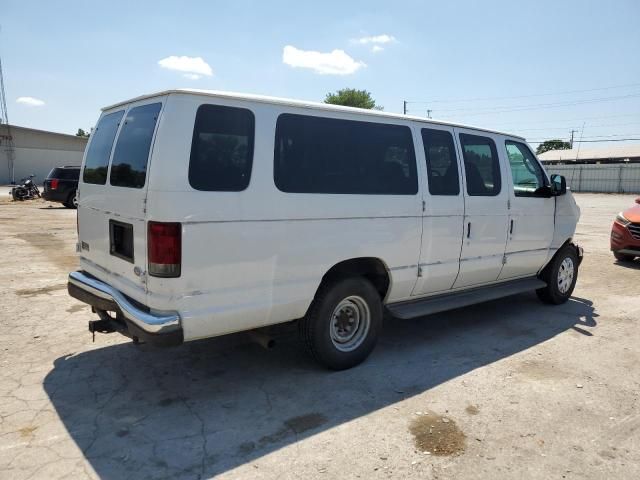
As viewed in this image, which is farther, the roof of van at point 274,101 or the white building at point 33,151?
the white building at point 33,151

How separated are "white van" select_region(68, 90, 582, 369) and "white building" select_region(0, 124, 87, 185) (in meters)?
40.0

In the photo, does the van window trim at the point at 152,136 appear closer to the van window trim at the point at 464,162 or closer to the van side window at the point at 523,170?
the van window trim at the point at 464,162

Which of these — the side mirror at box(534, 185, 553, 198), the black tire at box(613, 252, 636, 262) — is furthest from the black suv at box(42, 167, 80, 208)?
the black tire at box(613, 252, 636, 262)

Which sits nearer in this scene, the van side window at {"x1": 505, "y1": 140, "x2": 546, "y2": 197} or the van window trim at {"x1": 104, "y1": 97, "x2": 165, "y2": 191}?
the van window trim at {"x1": 104, "y1": 97, "x2": 165, "y2": 191}

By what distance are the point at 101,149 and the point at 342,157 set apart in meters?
2.16

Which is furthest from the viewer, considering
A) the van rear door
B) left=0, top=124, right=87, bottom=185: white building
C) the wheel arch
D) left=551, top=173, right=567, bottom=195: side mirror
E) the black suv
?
left=0, top=124, right=87, bottom=185: white building

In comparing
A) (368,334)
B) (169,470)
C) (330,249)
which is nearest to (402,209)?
(330,249)

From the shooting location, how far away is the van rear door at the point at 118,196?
354 centimetres

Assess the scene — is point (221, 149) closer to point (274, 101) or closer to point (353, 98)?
point (274, 101)

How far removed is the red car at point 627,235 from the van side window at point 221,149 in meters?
9.05

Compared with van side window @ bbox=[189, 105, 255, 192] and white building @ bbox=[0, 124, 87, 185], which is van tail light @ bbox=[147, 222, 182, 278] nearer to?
van side window @ bbox=[189, 105, 255, 192]

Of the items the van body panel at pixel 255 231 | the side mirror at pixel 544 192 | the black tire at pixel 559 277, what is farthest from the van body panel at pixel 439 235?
the black tire at pixel 559 277

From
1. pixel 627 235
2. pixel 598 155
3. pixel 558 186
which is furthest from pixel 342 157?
pixel 598 155

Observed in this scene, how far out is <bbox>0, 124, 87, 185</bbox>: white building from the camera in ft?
125
